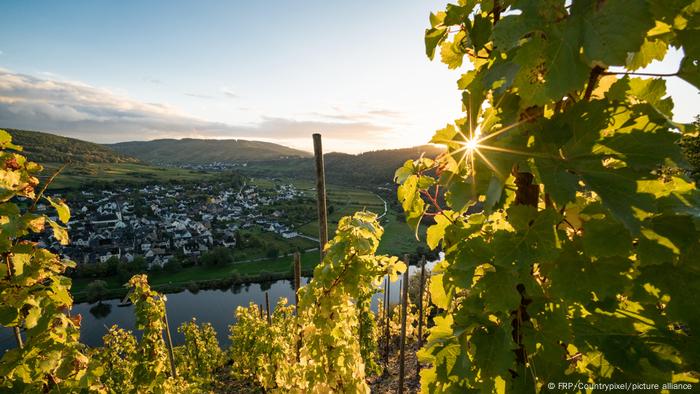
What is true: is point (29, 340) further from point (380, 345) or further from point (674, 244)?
point (380, 345)

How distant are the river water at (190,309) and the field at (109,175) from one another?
7277cm

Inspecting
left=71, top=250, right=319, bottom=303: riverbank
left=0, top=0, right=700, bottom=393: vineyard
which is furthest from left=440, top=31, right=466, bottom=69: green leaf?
left=71, top=250, right=319, bottom=303: riverbank

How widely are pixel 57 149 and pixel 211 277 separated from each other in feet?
456

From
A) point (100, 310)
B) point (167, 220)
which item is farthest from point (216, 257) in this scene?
point (167, 220)

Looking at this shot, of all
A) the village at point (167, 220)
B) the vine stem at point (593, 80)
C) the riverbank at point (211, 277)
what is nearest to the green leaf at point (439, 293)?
the vine stem at point (593, 80)

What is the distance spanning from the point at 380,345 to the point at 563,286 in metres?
26.8

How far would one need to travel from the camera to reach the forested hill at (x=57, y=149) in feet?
425

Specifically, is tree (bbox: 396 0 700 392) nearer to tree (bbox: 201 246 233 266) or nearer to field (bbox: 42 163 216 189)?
tree (bbox: 201 246 233 266)

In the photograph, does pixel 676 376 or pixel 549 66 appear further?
pixel 676 376

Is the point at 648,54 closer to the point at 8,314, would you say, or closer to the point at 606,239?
the point at 606,239

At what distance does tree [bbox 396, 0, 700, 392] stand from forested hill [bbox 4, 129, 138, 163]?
15335 cm

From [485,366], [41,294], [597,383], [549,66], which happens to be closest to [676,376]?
[597,383]

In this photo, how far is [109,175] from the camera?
129625mm

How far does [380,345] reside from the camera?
25578mm
